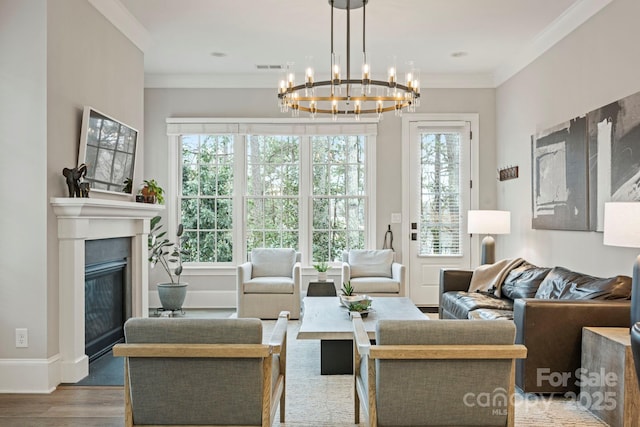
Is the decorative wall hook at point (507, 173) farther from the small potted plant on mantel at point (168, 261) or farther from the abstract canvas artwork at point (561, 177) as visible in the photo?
the small potted plant on mantel at point (168, 261)

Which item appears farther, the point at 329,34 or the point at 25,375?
the point at 329,34

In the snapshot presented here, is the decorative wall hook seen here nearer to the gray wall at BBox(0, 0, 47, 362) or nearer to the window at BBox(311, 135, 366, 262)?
the window at BBox(311, 135, 366, 262)

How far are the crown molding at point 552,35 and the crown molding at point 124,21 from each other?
3.88 metres

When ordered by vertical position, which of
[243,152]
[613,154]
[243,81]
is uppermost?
[243,81]

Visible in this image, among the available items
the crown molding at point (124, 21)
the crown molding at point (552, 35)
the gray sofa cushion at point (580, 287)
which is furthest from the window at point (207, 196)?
the gray sofa cushion at point (580, 287)

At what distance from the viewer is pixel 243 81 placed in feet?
23.0

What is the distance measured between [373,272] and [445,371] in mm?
4293

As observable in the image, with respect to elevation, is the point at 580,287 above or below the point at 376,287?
above

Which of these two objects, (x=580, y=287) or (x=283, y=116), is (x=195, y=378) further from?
(x=283, y=116)

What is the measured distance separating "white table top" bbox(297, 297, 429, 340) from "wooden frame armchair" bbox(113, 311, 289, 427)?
1260mm

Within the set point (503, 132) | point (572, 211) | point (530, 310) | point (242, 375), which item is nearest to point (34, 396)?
point (242, 375)

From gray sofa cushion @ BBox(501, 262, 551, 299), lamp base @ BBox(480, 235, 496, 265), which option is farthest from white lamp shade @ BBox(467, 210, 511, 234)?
gray sofa cushion @ BBox(501, 262, 551, 299)

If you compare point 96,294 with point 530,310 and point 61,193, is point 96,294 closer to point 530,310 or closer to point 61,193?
point 61,193

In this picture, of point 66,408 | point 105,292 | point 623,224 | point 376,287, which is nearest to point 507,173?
point 376,287
